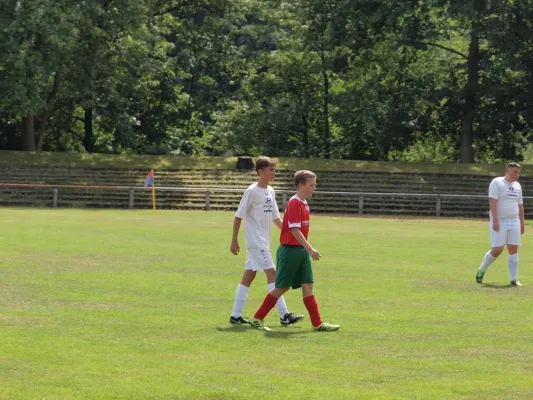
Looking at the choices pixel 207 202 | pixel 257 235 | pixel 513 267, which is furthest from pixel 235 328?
pixel 207 202

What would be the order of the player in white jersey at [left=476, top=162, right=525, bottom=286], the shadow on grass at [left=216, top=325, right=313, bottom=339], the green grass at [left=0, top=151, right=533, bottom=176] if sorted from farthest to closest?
the green grass at [left=0, top=151, right=533, bottom=176], the player in white jersey at [left=476, top=162, right=525, bottom=286], the shadow on grass at [left=216, top=325, right=313, bottom=339]

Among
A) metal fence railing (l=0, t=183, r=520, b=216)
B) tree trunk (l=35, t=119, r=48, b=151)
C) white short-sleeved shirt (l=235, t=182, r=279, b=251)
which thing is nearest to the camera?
white short-sleeved shirt (l=235, t=182, r=279, b=251)

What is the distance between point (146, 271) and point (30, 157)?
35633 millimetres

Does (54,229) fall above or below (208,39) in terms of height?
below

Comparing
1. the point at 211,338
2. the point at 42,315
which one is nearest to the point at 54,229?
the point at 42,315

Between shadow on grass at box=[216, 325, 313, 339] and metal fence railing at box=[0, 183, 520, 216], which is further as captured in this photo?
metal fence railing at box=[0, 183, 520, 216]

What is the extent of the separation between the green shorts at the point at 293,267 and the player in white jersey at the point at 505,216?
6.14 meters

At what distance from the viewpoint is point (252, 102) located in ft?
209

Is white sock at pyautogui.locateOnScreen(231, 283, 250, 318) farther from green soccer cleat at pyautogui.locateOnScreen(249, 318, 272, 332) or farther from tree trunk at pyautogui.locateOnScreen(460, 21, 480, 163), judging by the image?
tree trunk at pyautogui.locateOnScreen(460, 21, 480, 163)

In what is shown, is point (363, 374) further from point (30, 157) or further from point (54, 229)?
point (30, 157)

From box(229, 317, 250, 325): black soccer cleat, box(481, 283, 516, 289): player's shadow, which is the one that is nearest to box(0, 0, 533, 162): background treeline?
box(481, 283, 516, 289): player's shadow

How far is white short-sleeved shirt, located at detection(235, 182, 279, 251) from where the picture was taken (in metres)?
12.5

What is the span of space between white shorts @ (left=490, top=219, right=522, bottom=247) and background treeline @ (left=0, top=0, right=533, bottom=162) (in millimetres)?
34312

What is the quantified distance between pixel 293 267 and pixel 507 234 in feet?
21.7
